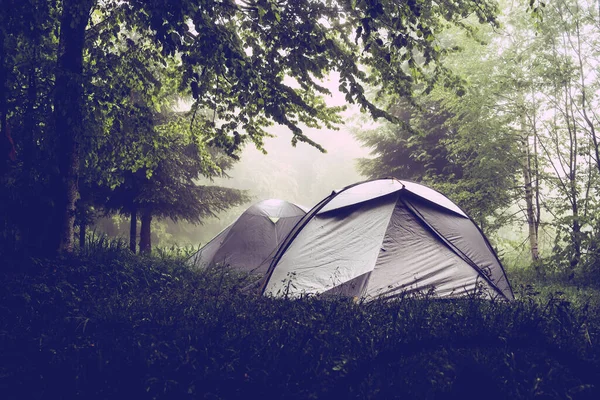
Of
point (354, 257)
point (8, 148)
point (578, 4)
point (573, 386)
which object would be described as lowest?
point (573, 386)

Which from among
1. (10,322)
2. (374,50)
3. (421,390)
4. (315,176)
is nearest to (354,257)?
(374,50)

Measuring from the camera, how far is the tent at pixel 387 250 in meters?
5.55

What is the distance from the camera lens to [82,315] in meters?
3.84

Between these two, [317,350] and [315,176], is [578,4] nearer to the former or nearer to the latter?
[317,350]

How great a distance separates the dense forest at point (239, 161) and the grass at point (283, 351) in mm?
18

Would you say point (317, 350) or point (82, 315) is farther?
point (82, 315)

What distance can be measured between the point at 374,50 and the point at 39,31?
453 centimetres

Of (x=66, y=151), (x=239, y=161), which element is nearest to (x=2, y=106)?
(x=66, y=151)

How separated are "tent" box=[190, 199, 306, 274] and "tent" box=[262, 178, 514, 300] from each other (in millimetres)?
3583

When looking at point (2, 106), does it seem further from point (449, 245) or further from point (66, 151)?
point (449, 245)

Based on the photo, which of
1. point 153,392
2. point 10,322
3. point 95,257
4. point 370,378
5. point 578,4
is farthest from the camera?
point 578,4

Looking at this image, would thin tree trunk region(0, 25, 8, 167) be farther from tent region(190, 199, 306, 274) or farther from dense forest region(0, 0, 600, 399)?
tent region(190, 199, 306, 274)

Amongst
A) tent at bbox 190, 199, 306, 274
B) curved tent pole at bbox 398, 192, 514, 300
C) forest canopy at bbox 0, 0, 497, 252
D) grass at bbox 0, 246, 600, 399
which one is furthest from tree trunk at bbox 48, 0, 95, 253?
curved tent pole at bbox 398, 192, 514, 300

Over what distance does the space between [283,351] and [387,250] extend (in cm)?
310
